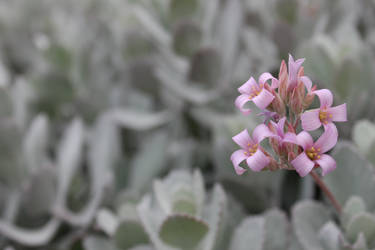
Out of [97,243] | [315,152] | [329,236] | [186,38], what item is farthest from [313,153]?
[186,38]

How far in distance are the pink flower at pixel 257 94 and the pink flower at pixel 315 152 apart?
6 cm

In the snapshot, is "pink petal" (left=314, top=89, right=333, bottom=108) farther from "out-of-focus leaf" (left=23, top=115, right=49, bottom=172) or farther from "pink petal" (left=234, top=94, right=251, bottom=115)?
"out-of-focus leaf" (left=23, top=115, right=49, bottom=172)

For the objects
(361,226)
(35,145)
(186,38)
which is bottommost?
(361,226)

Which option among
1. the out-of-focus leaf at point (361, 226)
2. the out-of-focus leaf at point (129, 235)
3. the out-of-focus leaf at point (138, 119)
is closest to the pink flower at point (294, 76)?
the out-of-focus leaf at point (361, 226)

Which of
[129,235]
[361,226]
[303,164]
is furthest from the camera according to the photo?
[129,235]

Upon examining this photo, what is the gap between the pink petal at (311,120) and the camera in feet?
1.83

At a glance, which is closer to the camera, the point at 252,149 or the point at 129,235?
the point at 252,149

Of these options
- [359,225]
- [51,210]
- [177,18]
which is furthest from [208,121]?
[359,225]

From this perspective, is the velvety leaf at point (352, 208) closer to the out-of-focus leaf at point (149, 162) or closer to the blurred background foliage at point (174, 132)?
the blurred background foliage at point (174, 132)

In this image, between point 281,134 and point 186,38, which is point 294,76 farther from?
point 186,38

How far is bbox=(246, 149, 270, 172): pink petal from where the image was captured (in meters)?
0.57

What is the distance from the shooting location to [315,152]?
581mm

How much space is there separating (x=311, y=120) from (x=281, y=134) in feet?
0.13

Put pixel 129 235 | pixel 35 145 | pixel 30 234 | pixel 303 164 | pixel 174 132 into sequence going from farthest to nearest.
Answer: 1. pixel 174 132
2. pixel 35 145
3. pixel 30 234
4. pixel 129 235
5. pixel 303 164
